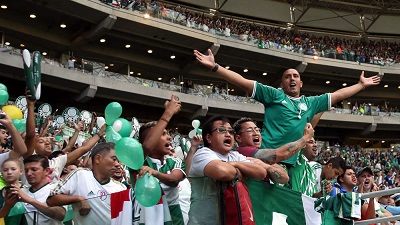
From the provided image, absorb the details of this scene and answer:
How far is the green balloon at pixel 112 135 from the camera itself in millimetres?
5350

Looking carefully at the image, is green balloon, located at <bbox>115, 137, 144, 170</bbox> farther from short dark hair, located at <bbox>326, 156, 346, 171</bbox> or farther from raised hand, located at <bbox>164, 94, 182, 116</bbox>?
short dark hair, located at <bbox>326, 156, 346, 171</bbox>

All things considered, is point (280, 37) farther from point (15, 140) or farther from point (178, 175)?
point (178, 175)

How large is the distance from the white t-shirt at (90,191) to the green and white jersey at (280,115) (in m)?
1.49

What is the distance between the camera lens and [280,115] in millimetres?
4875

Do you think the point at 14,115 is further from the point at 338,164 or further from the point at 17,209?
the point at 338,164

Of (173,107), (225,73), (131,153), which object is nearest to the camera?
(131,153)

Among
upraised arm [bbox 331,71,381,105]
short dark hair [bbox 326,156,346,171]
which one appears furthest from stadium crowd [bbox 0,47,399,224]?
short dark hair [bbox 326,156,346,171]

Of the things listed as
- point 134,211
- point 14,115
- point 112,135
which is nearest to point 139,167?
point 134,211

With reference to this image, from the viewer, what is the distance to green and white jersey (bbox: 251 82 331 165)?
15.8ft

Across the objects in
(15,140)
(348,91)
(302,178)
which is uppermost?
(348,91)

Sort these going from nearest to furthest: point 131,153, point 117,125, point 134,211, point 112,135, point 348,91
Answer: point 131,153 < point 134,211 < point 348,91 < point 112,135 < point 117,125

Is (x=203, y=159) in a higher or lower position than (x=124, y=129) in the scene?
lower

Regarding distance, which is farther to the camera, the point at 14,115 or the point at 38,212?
the point at 14,115

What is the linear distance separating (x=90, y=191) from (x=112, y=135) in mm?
1604
